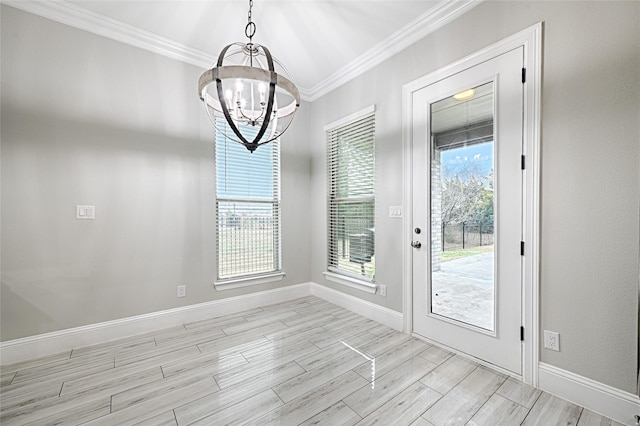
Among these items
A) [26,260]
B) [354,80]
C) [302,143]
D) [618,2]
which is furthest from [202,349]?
[618,2]

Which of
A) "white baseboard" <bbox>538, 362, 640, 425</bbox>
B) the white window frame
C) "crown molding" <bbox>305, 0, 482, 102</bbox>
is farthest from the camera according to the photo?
the white window frame

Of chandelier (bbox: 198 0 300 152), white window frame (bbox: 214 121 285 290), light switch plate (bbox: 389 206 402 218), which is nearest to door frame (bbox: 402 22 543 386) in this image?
light switch plate (bbox: 389 206 402 218)

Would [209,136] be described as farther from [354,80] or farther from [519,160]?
[519,160]

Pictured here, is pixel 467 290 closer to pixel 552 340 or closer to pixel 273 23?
pixel 552 340

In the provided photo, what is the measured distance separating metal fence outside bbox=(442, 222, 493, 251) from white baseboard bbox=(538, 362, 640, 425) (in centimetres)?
92

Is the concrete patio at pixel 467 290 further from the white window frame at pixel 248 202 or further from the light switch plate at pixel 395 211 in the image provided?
the white window frame at pixel 248 202

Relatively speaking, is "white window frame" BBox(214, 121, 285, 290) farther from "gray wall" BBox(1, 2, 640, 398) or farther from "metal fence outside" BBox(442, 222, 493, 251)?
"metal fence outside" BBox(442, 222, 493, 251)

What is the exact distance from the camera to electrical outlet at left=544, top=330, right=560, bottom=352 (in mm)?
1783

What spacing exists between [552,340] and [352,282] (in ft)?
6.33

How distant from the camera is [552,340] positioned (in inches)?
71.0

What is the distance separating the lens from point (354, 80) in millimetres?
3332

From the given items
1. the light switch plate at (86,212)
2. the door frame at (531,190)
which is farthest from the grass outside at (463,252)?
the light switch plate at (86,212)

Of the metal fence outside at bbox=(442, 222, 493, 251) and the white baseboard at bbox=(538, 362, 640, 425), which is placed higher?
the metal fence outside at bbox=(442, 222, 493, 251)

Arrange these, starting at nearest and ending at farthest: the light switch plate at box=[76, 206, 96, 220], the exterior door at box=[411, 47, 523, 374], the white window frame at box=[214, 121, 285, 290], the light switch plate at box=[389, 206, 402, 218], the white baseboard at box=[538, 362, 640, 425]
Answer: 1. the white baseboard at box=[538, 362, 640, 425]
2. the exterior door at box=[411, 47, 523, 374]
3. the light switch plate at box=[76, 206, 96, 220]
4. the light switch plate at box=[389, 206, 402, 218]
5. the white window frame at box=[214, 121, 285, 290]
